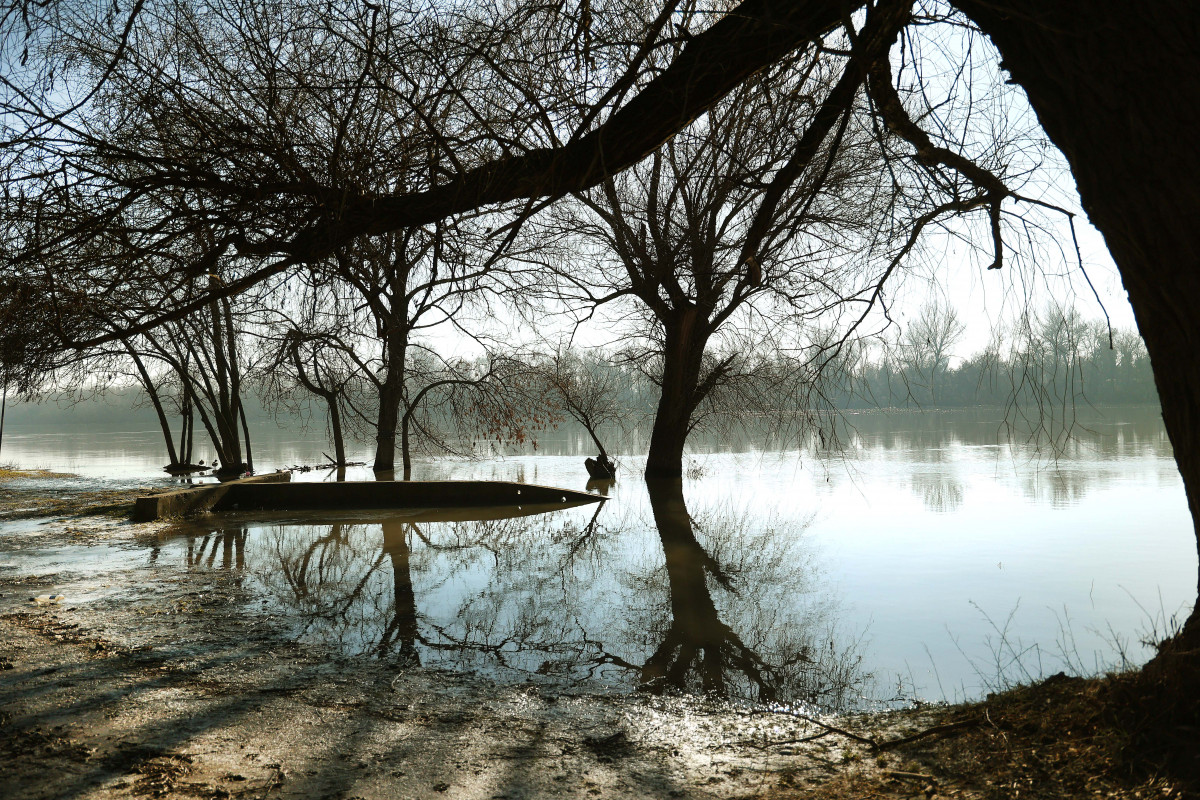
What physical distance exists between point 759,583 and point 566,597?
1.93 meters

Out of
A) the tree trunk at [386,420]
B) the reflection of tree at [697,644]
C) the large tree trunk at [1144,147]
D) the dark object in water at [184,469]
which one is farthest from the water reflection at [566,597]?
the dark object in water at [184,469]

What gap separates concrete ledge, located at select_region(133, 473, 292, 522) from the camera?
437 inches

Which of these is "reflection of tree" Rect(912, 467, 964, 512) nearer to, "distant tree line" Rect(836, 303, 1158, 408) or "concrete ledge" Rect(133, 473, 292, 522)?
"distant tree line" Rect(836, 303, 1158, 408)

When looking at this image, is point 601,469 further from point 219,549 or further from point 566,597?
point 566,597

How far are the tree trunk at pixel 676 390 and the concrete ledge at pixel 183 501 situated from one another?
7.61m

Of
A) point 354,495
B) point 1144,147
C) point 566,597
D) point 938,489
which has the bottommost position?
point 566,597

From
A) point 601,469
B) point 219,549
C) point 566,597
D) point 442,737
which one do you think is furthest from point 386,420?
point 442,737

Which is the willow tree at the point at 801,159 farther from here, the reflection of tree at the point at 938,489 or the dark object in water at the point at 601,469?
the dark object in water at the point at 601,469

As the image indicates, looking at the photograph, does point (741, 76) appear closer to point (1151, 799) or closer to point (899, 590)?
point (1151, 799)

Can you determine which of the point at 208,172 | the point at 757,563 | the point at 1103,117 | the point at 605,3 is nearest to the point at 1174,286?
the point at 1103,117

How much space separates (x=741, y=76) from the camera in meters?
3.23

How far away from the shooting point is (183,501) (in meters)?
11.8

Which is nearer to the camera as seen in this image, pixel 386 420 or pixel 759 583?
pixel 759 583

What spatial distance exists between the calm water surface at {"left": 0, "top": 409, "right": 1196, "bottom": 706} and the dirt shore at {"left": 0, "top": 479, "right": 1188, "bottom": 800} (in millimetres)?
622
